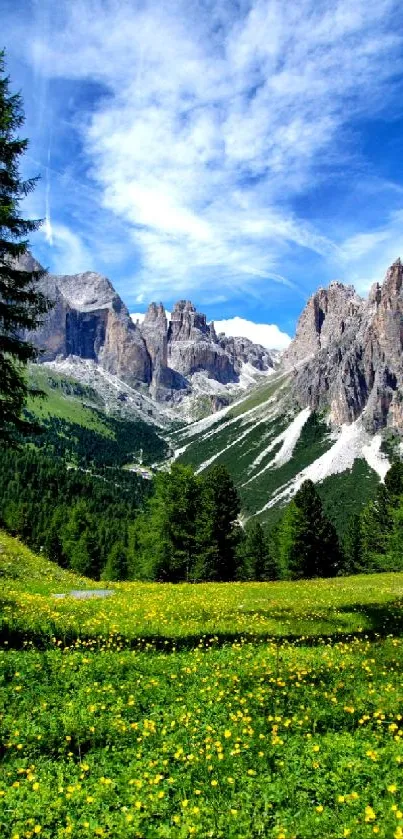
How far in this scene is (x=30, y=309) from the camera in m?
20.8

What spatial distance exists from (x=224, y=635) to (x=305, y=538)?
6288 cm

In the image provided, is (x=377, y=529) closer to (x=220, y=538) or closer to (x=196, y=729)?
(x=220, y=538)

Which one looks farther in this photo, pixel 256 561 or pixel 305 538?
pixel 256 561

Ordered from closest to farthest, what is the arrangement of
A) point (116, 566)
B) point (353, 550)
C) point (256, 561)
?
point (256, 561)
point (353, 550)
point (116, 566)

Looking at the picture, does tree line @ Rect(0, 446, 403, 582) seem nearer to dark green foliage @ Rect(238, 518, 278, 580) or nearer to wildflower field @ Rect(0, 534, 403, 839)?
dark green foliage @ Rect(238, 518, 278, 580)

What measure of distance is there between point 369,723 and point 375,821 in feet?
9.52

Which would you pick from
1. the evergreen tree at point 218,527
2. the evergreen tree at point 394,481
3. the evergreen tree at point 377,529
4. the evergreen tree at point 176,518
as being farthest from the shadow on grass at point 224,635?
the evergreen tree at point 377,529

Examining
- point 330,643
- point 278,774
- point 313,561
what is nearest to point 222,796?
point 278,774

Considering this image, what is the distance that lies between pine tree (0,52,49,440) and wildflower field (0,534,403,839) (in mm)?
8746

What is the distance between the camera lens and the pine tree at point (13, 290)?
19.6 metres

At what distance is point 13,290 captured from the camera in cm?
2034

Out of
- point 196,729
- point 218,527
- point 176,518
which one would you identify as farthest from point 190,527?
point 196,729

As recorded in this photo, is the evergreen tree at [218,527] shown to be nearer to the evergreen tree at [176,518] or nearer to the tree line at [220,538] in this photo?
the tree line at [220,538]

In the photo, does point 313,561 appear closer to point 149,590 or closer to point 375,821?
point 149,590
